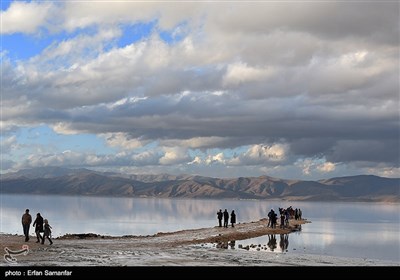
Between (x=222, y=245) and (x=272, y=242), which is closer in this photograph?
(x=222, y=245)

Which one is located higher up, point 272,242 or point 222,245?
point 222,245

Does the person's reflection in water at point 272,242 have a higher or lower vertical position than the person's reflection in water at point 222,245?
lower

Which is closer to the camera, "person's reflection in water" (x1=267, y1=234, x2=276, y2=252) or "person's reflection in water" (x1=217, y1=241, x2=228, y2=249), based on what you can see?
"person's reflection in water" (x1=217, y1=241, x2=228, y2=249)

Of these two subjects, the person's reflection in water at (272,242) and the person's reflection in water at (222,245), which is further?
the person's reflection in water at (272,242)

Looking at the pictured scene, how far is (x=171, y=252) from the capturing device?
3734 centimetres

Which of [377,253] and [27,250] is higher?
[27,250]

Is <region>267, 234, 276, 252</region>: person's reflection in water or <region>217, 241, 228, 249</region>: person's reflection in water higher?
<region>217, 241, 228, 249</region>: person's reflection in water
